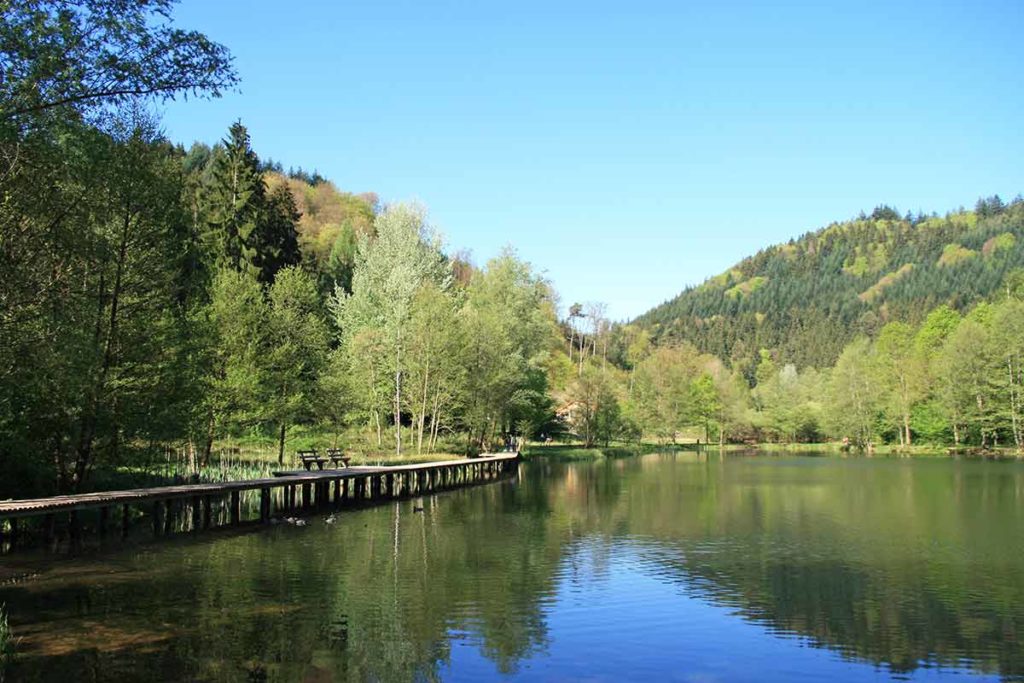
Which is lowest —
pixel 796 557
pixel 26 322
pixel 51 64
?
pixel 796 557

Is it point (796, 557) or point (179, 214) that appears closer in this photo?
point (796, 557)

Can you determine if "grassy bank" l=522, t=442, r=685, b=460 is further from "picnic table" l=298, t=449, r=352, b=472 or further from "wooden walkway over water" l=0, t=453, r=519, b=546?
"picnic table" l=298, t=449, r=352, b=472

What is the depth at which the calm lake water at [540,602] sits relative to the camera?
1368 cm

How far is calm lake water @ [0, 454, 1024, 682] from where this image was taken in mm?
13680

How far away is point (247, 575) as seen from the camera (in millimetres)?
19844

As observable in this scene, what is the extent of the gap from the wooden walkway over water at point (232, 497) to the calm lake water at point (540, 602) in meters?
1.47

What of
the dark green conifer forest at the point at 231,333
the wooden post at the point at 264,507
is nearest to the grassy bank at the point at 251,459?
the dark green conifer forest at the point at 231,333

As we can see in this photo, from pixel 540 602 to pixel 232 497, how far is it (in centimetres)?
1584

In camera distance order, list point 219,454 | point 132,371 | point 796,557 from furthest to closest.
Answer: point 219,454, point 132,371, point 796,557

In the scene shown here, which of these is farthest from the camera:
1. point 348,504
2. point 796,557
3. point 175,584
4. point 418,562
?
point 348,504

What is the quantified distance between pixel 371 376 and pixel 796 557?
34.2 metres

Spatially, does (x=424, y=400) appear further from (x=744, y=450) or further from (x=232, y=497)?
(x=744, y=450)

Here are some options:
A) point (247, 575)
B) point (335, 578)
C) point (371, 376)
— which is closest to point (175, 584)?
point (247, 575)

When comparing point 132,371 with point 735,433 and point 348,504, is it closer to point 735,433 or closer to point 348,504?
point 348,504
